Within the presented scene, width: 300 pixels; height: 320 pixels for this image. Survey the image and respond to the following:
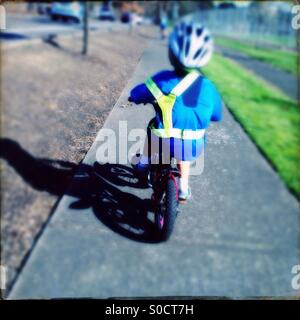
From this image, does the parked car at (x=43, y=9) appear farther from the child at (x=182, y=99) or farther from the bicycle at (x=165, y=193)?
the child at (x=182, y=99)

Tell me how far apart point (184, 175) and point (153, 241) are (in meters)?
1.05

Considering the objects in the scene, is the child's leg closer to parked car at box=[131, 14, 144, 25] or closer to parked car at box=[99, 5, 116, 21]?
parked car at box=[131, 14, 144, 25]

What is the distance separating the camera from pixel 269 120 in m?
7.88

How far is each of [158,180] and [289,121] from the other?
6.83 metres

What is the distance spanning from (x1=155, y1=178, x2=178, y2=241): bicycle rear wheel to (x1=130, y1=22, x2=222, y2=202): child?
1.28ft

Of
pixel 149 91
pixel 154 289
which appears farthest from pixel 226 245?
pixel 149 91

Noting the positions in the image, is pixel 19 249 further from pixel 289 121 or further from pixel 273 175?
pixel 289 121

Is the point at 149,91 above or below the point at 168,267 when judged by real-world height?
above

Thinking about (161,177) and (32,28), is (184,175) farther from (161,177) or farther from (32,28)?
(32,28)

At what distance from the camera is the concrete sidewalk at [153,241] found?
1.90 meters

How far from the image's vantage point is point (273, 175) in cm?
504

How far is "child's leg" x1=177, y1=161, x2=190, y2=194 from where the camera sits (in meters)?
1.99

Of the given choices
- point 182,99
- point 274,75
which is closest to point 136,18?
point 182,99

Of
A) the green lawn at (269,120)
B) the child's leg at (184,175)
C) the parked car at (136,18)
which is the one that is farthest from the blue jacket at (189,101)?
the green lawn at (269,120)
